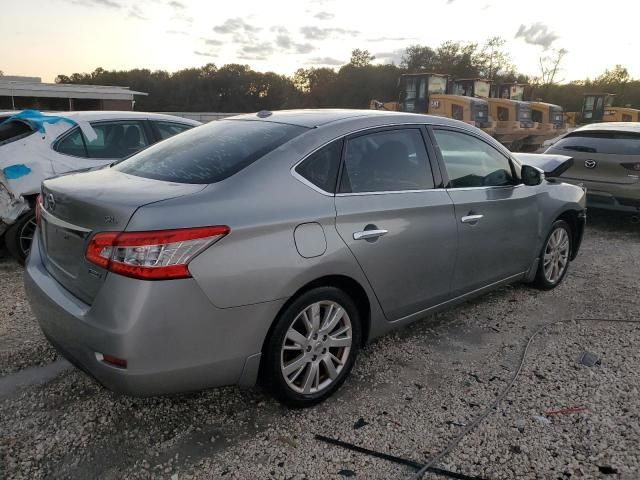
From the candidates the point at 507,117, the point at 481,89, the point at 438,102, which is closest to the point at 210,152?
the point at 438,102

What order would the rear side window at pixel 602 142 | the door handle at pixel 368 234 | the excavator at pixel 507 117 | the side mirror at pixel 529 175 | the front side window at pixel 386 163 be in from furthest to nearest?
the excavator at pixel 507 117, the rear side window at pixel 602 142, the side mirror at pixel 529 175, the front side window at pixel 386 163, the door handle at pixel 368 234

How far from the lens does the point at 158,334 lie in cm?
224

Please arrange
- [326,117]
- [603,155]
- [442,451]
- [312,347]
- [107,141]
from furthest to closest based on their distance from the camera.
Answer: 1. [603,155]
2. [107,141]
3. [326,117]
4. [312,347]
5. [442,451]

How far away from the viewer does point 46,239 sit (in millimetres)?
2805

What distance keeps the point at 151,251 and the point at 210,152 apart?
0.90m

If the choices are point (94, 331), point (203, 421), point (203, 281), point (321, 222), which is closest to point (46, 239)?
point (94, 331)

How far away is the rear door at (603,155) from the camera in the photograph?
6957 millimetres

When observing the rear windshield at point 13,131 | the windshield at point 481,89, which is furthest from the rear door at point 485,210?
the windshield at point 481,89

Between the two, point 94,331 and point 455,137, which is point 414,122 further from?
point 94,331

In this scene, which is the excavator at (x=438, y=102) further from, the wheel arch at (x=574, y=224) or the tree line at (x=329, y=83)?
the tree line at (x=329, y=83)

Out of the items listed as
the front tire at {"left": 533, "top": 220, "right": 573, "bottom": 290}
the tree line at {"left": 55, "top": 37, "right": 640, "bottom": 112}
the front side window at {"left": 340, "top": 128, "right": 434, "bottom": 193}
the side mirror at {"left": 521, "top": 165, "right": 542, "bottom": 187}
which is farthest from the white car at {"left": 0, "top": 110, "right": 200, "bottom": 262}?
the tree line at {"left": 55, "top": 37, "right": 640, "bottom": 112}

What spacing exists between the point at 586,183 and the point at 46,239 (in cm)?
695

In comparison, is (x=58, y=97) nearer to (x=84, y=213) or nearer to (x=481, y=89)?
(x=481, y=89)

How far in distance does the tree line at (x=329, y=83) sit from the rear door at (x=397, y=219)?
53.0m
